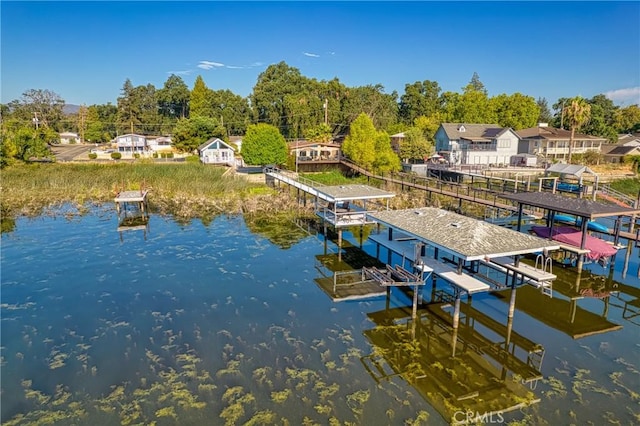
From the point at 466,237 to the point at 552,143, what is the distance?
190ft

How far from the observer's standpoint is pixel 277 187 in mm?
42625

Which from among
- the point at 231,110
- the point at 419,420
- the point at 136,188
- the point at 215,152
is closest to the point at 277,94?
the point at 231,110

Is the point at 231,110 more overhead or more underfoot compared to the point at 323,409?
more overhead

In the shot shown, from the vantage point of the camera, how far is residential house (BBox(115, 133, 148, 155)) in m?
70.2

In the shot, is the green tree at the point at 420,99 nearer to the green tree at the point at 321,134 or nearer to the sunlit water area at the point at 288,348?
the green tree at the point at 321,134

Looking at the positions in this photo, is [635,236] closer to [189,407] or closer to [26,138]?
[189,407]

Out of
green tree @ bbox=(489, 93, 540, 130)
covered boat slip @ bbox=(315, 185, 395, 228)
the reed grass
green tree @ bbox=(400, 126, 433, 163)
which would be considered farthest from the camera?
green tree @ bbox=(489, 93, 540, 130)

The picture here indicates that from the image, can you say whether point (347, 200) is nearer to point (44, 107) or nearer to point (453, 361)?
point (453, 361)

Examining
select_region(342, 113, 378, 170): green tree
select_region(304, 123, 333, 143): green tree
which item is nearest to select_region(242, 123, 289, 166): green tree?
select_region(342, 113, 378, 170): green tree

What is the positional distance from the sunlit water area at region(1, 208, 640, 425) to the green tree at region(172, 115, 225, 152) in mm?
45294

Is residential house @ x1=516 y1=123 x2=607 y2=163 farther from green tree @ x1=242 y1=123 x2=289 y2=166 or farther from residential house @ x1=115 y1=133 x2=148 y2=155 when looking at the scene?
residential house @ x1=115 y1=133 x2=148 y2=155

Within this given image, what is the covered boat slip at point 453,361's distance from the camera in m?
11.7

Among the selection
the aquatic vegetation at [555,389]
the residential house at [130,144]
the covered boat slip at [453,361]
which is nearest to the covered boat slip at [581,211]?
the covered boat slip at [453,361]

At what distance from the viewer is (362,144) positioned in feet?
151
